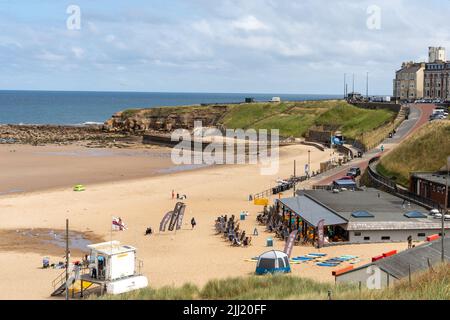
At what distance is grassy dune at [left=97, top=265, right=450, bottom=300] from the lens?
14.1m

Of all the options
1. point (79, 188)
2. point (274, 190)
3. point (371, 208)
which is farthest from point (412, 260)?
point (79, 188)

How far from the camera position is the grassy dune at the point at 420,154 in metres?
43.9

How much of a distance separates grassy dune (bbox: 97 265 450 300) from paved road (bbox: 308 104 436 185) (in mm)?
29098

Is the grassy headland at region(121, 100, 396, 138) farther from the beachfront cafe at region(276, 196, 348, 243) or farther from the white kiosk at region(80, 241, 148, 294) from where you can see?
the white kiosk at region(80, 241, 148, 294)

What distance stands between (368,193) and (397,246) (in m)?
9.60

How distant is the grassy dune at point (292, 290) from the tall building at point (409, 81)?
316 ft

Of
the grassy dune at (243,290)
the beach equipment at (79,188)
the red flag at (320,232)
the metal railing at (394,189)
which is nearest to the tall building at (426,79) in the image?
the metal railing at (394,189)

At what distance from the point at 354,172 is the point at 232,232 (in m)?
20.6

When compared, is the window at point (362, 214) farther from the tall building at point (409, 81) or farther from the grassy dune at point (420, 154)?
the tall building at point (409, 81)

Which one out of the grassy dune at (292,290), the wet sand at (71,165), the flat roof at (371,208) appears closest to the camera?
the grassy dune at (292,290)

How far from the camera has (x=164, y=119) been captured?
119 meters

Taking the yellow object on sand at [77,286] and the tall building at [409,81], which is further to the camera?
the tall building at [409,81]

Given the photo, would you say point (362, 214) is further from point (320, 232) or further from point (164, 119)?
point (164, 119)

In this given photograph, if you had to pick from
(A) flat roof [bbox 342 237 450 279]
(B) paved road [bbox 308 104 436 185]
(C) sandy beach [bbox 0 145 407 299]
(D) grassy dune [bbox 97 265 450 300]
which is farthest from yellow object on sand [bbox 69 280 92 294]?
(B) paved road [bbox 308 104 436 185]
